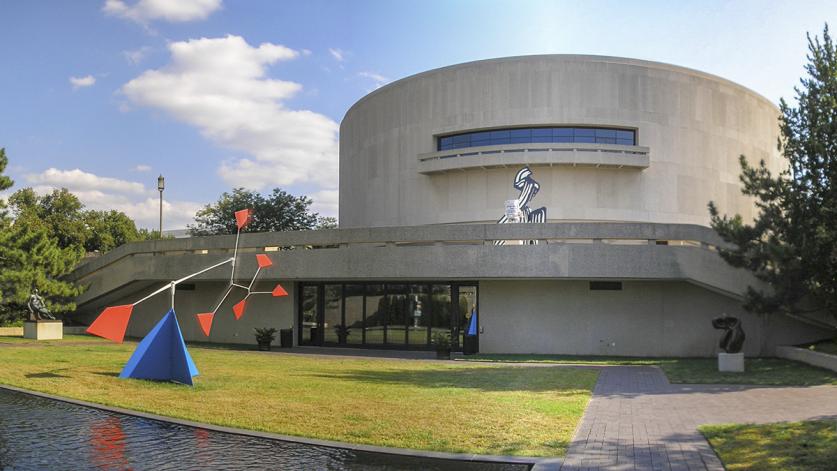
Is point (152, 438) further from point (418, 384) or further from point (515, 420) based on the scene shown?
point (418, 384)

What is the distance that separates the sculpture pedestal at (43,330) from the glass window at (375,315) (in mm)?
13269

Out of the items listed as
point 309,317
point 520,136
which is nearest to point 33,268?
point 309,317

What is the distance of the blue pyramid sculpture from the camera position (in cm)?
1562

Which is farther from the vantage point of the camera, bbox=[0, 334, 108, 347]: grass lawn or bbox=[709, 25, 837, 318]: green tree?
bbox=[0, 334, 108, 347]: grass lawn

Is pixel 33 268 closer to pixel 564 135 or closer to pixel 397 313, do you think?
pixel 397 313

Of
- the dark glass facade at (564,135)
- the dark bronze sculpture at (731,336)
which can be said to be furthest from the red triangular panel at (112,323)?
the dark glass facade at (564,135)

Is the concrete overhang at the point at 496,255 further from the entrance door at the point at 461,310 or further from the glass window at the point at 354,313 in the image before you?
the glass window at the point at 354,313

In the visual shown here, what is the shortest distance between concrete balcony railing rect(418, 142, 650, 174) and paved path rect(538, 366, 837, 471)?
53.8 feet

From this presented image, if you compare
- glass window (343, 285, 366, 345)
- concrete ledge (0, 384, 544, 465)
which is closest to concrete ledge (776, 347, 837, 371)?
concrete ledge (0, 384, 544, 465)

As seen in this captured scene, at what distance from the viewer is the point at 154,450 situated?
30.1 ft

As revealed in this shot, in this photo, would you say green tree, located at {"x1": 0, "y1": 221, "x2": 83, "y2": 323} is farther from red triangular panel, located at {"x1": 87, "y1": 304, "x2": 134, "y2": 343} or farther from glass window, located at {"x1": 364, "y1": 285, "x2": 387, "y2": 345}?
red triangular panel, located at {"x1": 87, "y1": 304, "x2": 134, "y2": 343}

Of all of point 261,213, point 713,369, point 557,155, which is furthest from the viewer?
point 261,213

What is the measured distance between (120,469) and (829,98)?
19945 millimetres

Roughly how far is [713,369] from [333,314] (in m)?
14.6
